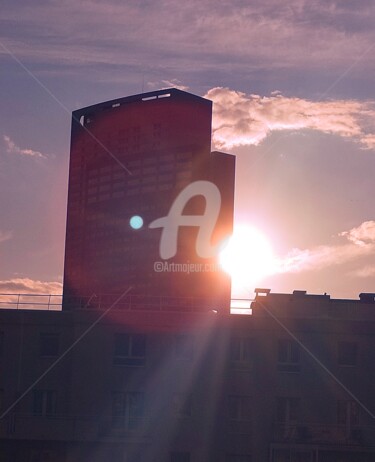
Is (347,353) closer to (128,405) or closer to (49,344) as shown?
(128,405)

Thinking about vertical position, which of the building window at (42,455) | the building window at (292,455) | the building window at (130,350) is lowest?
the building window at (42,455)

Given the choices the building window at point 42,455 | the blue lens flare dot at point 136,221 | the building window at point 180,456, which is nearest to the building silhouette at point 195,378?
the building window at point 180,456

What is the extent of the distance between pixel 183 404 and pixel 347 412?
404 inches

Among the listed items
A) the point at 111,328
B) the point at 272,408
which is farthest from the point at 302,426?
the point at 111,328

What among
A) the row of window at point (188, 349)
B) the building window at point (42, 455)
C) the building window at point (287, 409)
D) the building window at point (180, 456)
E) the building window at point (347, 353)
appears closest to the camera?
the building window at point (42, 455)

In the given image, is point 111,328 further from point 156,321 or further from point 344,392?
point 344,392

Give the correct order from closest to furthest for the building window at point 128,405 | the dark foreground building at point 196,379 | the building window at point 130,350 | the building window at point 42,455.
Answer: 1. the building window at point 42,455
2. the dark foreground building at point 196,379
3. the building window at point 128,405
4. the building window at point 130,350

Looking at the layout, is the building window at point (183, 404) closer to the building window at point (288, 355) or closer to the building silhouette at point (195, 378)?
the building silhouette at point (195, 378)

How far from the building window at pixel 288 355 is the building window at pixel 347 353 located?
274 cm

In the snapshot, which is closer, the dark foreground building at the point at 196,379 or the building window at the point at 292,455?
the building window at the point at 292,455

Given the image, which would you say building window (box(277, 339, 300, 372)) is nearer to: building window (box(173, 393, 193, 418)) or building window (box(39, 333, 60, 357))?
building window (box(173, 393, 193, 418))

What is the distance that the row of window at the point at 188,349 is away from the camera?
190 ft

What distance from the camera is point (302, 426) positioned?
180 feet

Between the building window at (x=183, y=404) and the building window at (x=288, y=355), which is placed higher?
the building window at (x=288, y=355)
